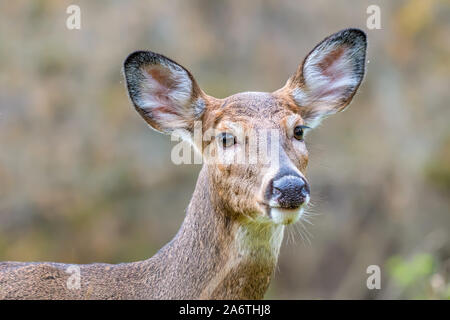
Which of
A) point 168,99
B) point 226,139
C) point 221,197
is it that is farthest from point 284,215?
point 168,99

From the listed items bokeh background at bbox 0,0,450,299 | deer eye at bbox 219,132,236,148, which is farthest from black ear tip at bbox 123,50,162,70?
bokeh background at bbox 0,0,450,299

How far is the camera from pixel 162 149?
13.3 metres

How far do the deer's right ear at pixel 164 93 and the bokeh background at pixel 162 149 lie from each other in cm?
674

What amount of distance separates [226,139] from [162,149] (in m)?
7.73

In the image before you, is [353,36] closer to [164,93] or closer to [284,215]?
[164,93]

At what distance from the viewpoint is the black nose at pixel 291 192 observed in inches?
196

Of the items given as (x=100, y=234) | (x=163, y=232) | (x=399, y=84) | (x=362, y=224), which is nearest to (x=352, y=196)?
(x=362, y=224)

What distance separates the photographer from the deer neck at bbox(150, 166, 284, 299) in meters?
5.41

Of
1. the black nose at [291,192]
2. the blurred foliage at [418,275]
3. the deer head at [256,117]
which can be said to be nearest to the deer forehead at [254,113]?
the deer head at [256,117]

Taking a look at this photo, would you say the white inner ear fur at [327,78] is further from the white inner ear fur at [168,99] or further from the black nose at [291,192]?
the black nose at [291,192]

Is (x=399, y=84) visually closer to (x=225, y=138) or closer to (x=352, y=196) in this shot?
(x=352, y=196)

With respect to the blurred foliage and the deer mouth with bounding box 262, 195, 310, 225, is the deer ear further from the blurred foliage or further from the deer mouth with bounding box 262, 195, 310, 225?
the blurred foliage
